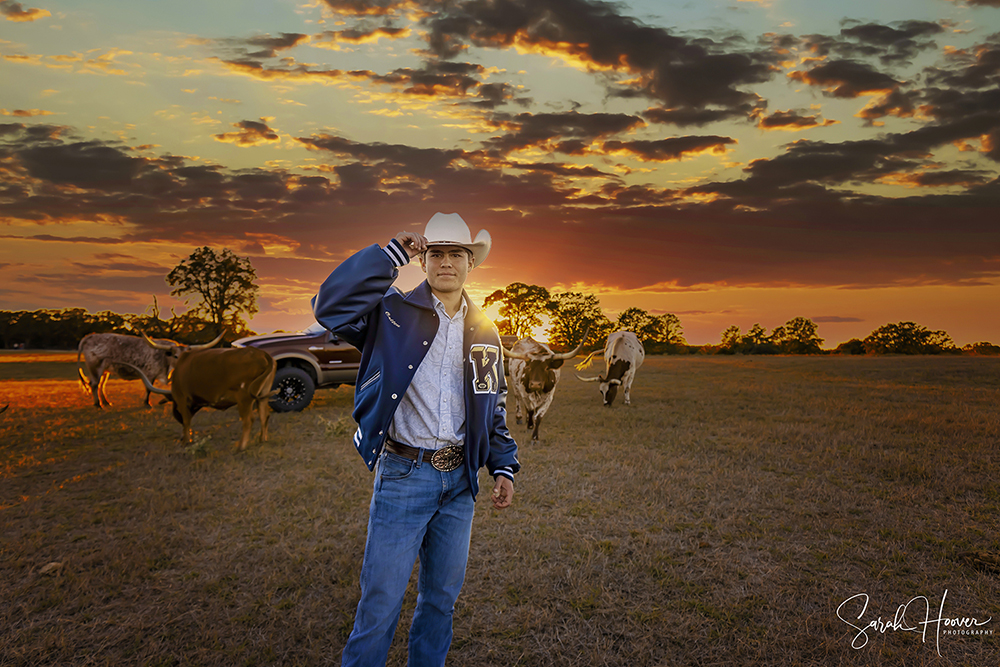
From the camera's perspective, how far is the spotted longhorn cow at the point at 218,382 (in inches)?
329

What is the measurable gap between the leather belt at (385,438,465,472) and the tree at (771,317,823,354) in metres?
63.2

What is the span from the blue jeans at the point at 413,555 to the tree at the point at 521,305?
24.3 meters

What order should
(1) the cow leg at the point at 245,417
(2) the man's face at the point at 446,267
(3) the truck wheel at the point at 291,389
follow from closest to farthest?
(2) the man's face at the point at 446,267 < (1) the cow leg at the point at 245,417 < (3) the truck wheel at the point at 291,389

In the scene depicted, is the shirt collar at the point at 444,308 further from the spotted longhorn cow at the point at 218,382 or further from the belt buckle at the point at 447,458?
the spotted longhorn cow at the point at 218,382

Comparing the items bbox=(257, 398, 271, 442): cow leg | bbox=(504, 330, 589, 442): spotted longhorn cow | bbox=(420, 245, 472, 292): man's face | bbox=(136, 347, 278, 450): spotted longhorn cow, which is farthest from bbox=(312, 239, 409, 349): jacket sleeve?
bbox=(257, 398, 271, 442): cow leg

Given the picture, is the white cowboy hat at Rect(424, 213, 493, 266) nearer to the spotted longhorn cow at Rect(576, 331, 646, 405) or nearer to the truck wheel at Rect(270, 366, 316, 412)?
the truck wheel at Rect(270, 366, 316, 412)

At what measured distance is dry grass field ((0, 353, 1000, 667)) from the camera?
351cm

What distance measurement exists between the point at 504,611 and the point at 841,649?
2414mm

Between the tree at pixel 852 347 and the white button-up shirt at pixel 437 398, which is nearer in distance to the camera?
the white button-up shirt at pixel 437 398

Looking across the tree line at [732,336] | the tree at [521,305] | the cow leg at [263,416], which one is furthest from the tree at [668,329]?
the cow leg at [263,416]

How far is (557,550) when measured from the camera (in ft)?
16.1

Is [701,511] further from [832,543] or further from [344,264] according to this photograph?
[344,264]

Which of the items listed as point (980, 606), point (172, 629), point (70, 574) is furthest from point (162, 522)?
point (980, 606)

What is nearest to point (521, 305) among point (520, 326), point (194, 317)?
point (520, 326)
